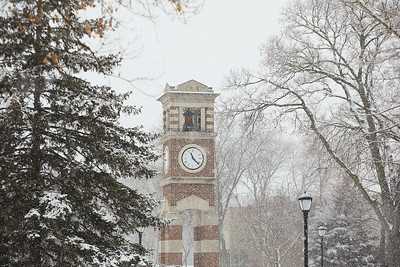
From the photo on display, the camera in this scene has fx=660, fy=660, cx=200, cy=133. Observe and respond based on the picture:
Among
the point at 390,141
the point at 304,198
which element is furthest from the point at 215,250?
the point at 304,198

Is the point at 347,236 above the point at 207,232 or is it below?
above

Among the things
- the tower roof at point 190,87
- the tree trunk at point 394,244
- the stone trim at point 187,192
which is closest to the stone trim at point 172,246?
the stone trim at point 187,192

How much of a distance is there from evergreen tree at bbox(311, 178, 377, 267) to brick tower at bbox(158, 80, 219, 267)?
10.1 meters

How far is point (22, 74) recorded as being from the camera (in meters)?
8.30

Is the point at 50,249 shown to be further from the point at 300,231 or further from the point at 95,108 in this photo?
the point at 300,231

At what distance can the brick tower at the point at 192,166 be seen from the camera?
21188 mm

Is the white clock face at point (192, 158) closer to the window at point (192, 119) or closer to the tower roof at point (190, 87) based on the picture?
the window at point (192, 119)

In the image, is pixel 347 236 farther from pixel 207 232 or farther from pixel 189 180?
pixel 189 180

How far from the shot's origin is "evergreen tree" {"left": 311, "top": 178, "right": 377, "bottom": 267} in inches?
1181

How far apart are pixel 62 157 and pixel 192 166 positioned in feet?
40.3

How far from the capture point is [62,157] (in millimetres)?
9180

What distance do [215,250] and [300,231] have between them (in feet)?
53.6

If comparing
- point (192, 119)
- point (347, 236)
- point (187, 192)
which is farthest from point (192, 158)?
point (347, 236)

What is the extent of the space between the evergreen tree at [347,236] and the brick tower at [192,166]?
1008 centimetres
